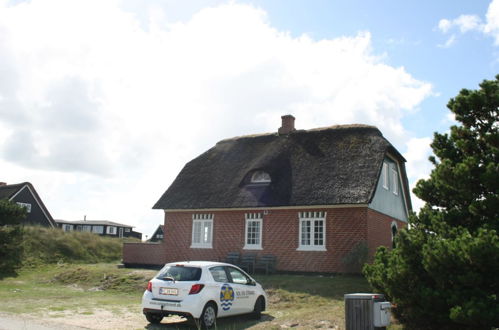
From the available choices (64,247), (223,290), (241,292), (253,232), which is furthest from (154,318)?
(64,247)

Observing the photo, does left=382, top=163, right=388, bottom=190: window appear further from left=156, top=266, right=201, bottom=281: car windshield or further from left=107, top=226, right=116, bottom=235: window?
left=107, top=226, right=116, bottom=235: window

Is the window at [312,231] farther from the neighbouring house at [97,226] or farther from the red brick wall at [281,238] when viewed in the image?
the neighbouring house at [97,226]

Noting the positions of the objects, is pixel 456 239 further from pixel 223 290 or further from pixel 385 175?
pixel 385 175

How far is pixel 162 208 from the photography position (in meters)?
25.7

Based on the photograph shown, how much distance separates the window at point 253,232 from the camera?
2311cm

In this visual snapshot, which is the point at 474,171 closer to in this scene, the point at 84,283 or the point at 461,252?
the point at 461,252

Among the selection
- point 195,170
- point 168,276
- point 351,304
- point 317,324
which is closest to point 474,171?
point 351,304

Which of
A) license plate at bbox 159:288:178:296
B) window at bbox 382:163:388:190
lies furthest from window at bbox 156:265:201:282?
window at bbox 382:163:388:190

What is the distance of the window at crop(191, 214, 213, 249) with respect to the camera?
24.6m

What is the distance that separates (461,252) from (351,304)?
250cm

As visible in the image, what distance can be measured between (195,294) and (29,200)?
36.2 meters

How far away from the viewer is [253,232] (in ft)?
76.7

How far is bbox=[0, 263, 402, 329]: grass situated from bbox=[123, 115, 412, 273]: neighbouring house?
2.00 metres

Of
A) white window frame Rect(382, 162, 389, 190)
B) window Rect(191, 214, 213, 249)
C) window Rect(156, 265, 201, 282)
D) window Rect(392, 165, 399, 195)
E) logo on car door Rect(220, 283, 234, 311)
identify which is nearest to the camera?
window Rect(156, 265, 201, 282)
